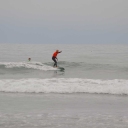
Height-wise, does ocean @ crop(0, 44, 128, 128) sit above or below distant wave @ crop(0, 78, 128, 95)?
below

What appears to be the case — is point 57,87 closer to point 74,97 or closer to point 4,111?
point 74,97

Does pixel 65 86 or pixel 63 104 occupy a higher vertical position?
pixel 65 86

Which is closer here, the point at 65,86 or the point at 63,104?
the point at 63,104

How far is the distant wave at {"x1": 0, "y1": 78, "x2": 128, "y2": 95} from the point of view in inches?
498

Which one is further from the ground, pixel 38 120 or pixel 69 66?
pixel 69 66

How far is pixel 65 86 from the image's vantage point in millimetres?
13258

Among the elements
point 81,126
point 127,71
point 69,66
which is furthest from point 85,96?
Result: point 69,66

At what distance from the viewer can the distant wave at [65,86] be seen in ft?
41.5

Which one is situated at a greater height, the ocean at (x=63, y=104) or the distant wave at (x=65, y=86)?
the distant wave at (x=65, y=86)

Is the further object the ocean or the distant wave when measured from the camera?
the distant wave

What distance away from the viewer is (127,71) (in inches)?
922

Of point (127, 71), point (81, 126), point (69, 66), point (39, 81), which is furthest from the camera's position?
point (69, 66)

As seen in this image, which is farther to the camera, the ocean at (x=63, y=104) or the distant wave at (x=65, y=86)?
the distant wave at (x=65, y=86)

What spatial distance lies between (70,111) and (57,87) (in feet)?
14.5
